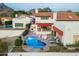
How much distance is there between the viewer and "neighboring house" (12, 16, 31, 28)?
2973mm

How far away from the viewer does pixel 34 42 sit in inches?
117

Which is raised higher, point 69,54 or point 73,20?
point 73,20

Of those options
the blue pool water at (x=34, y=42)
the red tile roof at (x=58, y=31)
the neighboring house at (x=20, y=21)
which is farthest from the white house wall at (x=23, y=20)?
the red tile roof at (x=58, y=31)

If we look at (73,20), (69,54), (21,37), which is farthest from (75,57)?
(21,37)

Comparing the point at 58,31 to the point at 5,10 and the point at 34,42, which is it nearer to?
the point at 34,42

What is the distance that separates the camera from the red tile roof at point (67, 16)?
116 inches

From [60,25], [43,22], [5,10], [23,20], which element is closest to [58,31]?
[60,25]

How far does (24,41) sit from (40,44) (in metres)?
0.15

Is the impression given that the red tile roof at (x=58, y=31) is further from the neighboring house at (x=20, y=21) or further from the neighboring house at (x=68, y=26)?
the neighboring house at (x=20, y=21)

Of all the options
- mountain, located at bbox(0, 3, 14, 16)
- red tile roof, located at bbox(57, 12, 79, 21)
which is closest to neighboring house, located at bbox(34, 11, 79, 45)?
red tile roof, located at bbox(57, 12, 79, 21)

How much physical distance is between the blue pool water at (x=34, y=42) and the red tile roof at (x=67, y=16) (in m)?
0.28

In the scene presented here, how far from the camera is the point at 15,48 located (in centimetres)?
299

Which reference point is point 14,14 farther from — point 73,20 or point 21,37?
point 73,20

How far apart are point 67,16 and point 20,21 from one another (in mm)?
446
